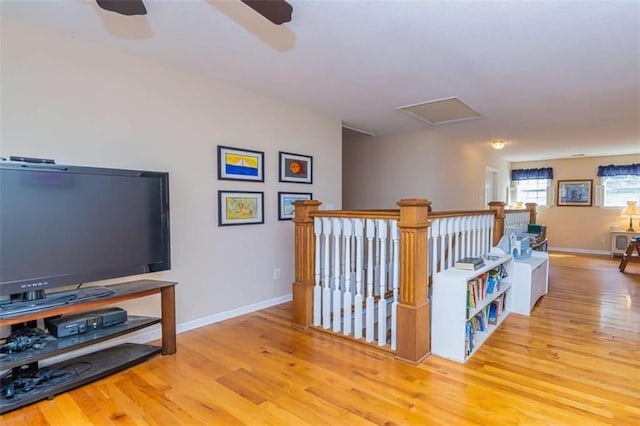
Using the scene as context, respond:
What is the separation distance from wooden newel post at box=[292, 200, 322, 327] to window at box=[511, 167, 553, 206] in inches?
302

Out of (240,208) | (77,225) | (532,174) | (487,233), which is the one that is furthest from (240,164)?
(532,174)

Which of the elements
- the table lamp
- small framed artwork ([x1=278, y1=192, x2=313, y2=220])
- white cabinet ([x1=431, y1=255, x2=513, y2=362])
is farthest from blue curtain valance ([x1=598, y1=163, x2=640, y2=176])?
small framed artwork ([x1=278, y1=192, x2=313, y2=220])

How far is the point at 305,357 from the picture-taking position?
248 cm

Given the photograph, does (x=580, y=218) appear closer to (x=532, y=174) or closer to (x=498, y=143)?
(x=532, y=174)

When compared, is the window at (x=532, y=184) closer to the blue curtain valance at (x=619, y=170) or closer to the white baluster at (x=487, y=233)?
the blue curtain valance at (x=619, y=170)

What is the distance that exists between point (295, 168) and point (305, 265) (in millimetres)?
1345

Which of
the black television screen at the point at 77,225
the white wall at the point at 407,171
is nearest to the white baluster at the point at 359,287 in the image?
the black television screen at the point at 77,225

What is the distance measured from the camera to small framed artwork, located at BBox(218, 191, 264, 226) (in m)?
3.26

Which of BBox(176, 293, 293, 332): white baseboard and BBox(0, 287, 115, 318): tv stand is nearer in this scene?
BBox(0, 287, 115, 318): tv stand

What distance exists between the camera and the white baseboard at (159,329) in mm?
2400

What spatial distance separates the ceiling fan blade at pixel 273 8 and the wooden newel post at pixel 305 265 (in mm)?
1628

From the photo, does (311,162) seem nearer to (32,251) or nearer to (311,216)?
(311,216)

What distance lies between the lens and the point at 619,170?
7559 millimetres

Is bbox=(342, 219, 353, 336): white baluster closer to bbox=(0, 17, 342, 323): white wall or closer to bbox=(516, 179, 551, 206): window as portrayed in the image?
bbox=(0, 17, 342, 323): white wall
